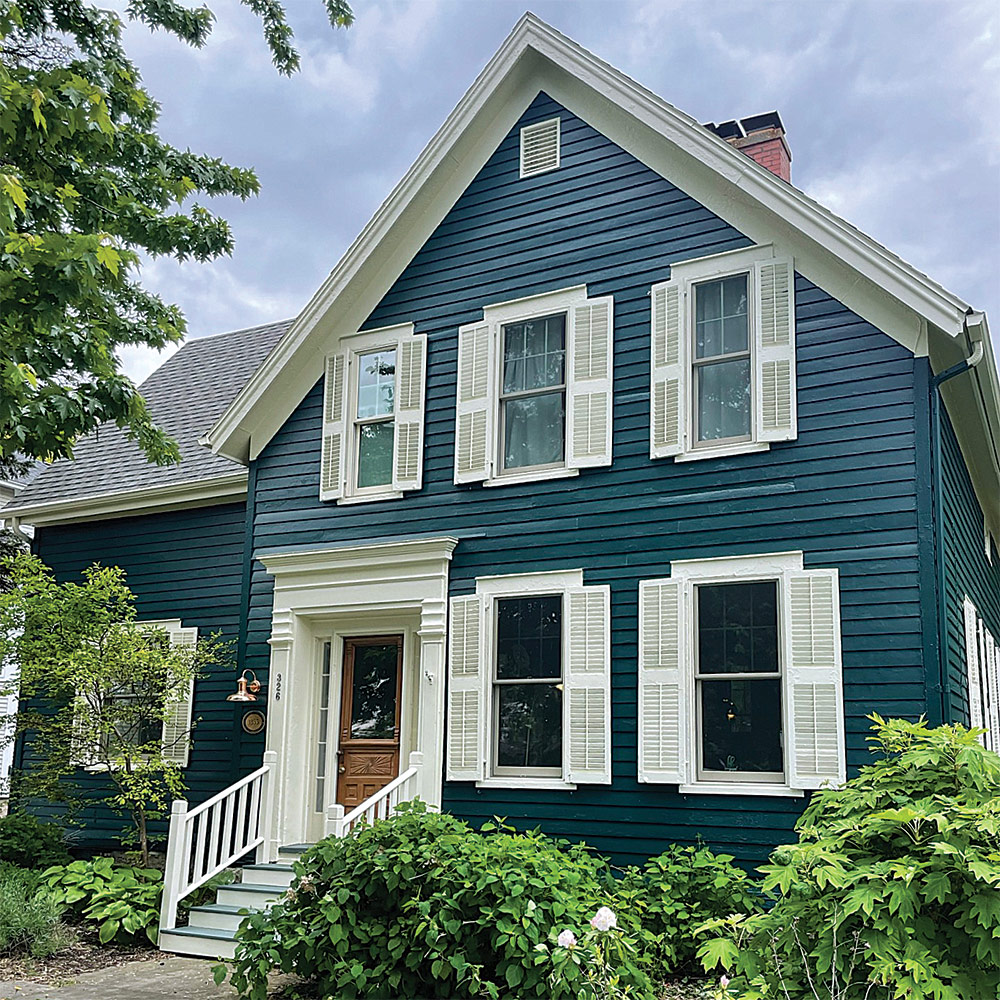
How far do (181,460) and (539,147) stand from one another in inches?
198

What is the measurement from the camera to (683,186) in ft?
31.0

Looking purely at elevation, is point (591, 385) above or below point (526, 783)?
above

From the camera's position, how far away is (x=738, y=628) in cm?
856

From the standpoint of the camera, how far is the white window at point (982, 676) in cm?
943

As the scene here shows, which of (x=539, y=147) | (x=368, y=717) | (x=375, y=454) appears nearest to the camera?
(x=539, y=147)

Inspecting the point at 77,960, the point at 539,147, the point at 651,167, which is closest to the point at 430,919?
the point at 77,960

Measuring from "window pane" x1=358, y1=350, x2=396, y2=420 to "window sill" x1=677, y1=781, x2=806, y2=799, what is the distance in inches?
180

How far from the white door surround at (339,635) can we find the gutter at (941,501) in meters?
4.01

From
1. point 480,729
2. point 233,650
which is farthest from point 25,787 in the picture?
point 480,729

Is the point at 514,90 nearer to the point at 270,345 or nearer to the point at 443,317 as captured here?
the point at 443,317

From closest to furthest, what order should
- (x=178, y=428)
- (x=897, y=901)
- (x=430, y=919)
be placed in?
1. (x=897, y=901)
2. (x=430, y=919)
3. (x=178, y=428)

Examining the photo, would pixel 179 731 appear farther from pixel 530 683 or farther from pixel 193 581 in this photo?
pixel 530 683

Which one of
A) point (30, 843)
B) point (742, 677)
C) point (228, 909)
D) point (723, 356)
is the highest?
point (723, 356)

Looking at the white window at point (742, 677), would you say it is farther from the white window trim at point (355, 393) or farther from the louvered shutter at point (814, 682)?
the white window trim at point (355, 393)
